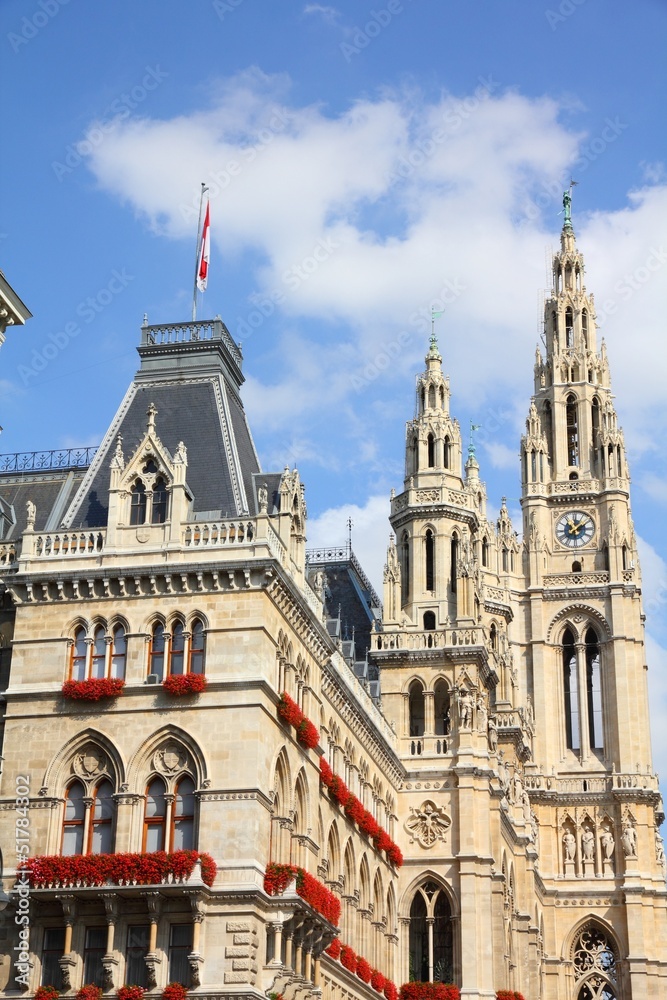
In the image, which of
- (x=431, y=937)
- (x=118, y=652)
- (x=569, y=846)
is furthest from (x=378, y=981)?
(x=569, y=846)

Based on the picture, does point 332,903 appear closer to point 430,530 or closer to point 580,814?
point 430,530

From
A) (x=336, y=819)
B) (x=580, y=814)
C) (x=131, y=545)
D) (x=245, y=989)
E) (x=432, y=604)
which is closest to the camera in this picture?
(x=245, y=989)

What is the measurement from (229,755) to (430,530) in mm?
30876

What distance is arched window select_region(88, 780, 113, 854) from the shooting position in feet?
160

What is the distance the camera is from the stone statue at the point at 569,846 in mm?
98875

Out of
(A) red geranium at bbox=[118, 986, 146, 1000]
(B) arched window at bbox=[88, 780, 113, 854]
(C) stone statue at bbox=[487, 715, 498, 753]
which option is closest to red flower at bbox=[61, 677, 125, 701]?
(B) arched window at bbox=[88, 780, 113, 854]

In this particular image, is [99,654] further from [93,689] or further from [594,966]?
[594,966]

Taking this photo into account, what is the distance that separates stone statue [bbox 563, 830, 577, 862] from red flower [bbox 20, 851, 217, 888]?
5622cm

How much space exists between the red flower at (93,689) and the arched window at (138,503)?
5.89 meters

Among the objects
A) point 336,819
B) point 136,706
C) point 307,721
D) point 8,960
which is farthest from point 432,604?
point 8,960

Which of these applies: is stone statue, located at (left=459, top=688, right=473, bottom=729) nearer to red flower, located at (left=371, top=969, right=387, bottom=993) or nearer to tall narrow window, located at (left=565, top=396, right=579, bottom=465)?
red flower, located at (left=371, top=969, right=387, bottom=993)

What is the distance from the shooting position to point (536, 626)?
10488 cm

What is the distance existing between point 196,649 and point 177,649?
0.66 m

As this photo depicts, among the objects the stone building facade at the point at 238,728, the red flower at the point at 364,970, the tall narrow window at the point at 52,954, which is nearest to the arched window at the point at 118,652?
the stone building facade at the point at 238,728
